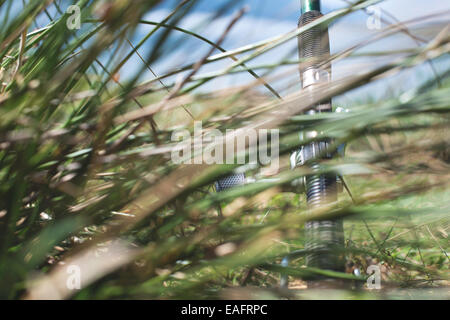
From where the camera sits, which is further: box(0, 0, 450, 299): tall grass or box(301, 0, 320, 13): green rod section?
box(301, 0, 320, 13): green rod section

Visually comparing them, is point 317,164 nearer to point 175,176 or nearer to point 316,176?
point 316,176

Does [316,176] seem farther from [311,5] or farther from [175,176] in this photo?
[311,5]

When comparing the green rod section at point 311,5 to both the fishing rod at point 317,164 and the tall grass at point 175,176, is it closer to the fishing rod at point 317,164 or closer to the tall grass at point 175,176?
the fishing rod at point 317,164

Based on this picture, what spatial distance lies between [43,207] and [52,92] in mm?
147

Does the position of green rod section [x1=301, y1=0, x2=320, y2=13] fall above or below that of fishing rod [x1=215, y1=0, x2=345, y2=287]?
above

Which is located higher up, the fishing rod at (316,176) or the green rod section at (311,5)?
the green rod section at (311,5)

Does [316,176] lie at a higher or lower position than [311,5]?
lower
